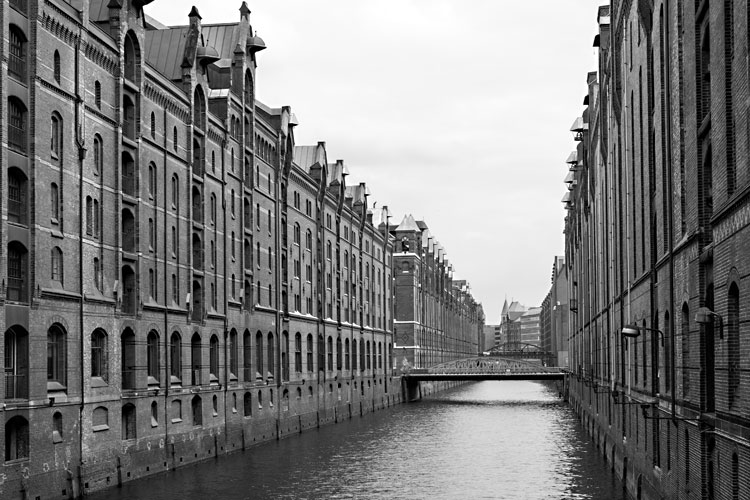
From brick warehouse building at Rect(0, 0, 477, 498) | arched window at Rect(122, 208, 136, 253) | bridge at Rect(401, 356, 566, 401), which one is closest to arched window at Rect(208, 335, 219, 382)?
brick warehouse building at Rect(0, 0, 477, 498)

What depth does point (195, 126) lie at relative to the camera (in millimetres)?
45812

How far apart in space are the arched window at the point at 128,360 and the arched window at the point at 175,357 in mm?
3907

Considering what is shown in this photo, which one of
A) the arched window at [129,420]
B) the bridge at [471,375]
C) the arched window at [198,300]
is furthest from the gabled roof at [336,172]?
the arched window at [129,420]

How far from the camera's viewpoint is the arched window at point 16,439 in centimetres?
2850

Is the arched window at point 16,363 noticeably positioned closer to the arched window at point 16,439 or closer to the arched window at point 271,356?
the arched window at point 16,439

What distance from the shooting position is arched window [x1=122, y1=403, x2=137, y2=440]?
3738 cm

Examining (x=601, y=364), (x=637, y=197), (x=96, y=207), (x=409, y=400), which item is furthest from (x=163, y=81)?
(x=409, y=400)

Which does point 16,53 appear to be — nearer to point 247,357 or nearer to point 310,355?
point 247,357

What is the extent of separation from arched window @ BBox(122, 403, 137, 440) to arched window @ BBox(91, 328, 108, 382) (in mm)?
2613

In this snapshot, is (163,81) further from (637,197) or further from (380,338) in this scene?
(380,338)

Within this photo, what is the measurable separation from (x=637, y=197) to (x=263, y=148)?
96.7 feet

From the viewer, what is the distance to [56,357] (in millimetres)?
31844

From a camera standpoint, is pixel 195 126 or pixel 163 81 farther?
pixel 195 126

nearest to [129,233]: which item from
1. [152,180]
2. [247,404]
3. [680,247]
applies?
[152,180]
